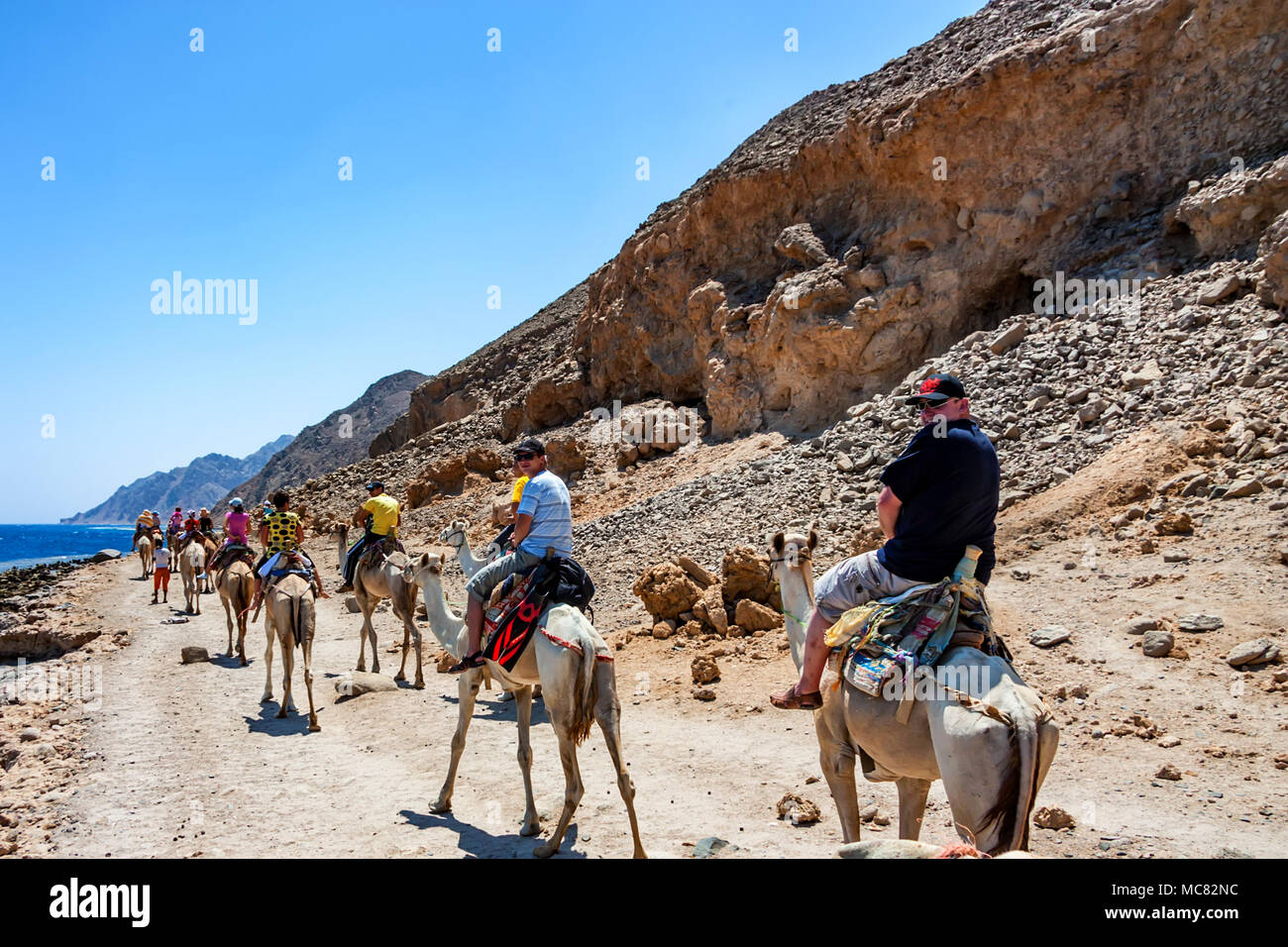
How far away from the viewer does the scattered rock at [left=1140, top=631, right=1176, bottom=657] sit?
8.52 meters

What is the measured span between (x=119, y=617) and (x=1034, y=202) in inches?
1015

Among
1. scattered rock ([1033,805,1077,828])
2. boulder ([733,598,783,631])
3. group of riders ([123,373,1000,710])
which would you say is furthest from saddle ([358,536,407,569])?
scattered rock ([1033,805,1077,828])

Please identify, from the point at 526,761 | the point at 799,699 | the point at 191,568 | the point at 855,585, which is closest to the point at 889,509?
the point at 855,585

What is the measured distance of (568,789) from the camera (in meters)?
6.03

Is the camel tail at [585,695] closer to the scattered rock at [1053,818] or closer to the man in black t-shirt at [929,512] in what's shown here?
the man in black t-shirt at [929,512]

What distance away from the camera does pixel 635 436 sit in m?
31.3

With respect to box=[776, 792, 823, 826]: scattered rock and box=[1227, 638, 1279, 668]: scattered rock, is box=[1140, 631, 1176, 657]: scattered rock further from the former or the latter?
box=[776, 792, 823, 826]: scattered rock

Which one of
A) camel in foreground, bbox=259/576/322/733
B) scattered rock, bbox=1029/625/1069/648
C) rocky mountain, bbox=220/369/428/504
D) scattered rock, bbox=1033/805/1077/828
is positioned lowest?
scattered rock, bbox=1033/805/1077/828

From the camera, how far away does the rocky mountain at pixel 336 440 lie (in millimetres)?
98188

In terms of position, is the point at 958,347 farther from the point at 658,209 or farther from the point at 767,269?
the point at 658,209

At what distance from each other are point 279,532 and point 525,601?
665 cm

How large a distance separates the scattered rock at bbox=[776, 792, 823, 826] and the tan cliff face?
56.3ft

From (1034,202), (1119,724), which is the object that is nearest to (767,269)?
(1034,202)

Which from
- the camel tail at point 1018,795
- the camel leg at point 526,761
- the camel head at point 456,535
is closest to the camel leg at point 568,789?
the camel leg at point 526,761
